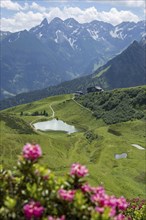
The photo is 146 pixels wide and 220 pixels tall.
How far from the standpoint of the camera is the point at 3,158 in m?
142

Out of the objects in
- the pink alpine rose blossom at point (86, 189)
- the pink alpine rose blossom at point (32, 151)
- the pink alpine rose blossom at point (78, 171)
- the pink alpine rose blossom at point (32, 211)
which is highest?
the pink alpine rose blossom at point (32, 151)

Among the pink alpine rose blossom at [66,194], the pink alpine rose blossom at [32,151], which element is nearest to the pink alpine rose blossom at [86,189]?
the pink alpine rose blossom at [66,194]

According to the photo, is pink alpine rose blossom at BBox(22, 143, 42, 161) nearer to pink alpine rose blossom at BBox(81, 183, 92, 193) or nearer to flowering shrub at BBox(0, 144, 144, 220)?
flowering shrub at BBox(0, 144, 144, 220)

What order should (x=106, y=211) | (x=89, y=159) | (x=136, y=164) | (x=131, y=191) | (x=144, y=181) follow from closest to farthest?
(x=106, y=211) < (x=131, y=191) < (x=144, y=181) < (x=136, y=164) < (x=89, y=159)

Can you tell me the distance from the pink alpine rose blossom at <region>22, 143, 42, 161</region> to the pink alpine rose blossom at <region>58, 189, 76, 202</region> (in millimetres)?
1191

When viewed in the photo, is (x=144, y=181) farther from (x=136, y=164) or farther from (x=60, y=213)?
(x=60, y=213)

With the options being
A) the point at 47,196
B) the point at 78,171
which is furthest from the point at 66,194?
the point at 78,171

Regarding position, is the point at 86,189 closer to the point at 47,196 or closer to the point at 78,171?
the point at 78,171

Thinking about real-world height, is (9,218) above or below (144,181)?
above

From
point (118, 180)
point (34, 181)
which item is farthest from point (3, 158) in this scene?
point (34, 181)

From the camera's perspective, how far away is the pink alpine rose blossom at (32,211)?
410 inches

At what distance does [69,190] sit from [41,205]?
1026 mm

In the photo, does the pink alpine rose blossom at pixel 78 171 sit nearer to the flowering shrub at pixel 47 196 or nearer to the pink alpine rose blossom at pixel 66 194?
the flowering shrub at pixel 47 196

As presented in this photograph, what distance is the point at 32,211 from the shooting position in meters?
10.4
